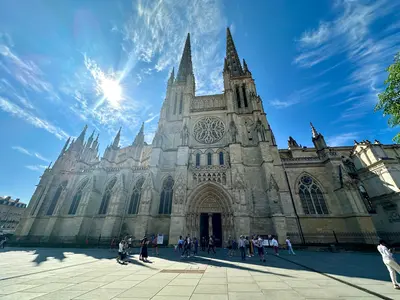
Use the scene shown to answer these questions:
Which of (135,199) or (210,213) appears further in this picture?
(135,199)

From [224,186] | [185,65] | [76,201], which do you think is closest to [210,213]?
[224,186]

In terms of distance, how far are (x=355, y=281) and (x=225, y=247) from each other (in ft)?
38.4

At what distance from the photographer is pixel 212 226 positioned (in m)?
16.4

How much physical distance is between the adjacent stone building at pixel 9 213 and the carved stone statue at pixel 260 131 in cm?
6605

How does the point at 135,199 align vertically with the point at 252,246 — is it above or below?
above

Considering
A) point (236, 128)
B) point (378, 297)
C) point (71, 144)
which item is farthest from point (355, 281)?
point (71, 144)

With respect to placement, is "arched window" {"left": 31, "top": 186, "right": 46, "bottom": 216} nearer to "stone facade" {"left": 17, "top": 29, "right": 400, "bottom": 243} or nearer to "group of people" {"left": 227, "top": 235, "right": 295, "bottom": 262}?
"stone facade" {"left": 17, "top": 29, "right": 400, "bottom": 243}

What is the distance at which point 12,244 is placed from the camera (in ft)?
61.0

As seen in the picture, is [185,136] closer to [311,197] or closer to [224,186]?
[224,186]

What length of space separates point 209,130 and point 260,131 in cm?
690

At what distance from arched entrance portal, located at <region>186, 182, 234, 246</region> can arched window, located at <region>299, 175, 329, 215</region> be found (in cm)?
839

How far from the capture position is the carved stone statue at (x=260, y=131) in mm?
19016

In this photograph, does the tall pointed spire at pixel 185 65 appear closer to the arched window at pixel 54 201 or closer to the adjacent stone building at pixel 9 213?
the arched window at pixel 54 201

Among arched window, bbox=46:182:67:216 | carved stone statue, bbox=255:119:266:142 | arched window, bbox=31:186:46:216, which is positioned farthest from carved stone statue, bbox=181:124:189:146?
arched window, bbox=31:186:46:216
